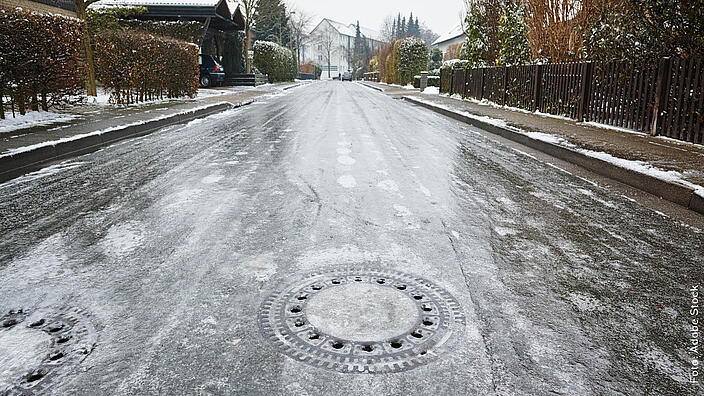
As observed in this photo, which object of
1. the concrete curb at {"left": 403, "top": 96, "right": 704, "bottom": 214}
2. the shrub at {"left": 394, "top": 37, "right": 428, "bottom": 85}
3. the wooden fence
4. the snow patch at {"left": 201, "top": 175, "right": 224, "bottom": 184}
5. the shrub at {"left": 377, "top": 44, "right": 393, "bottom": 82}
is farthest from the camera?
the shrub at {"left": 377, "top": 44, "right": 393, "bottom": 82}

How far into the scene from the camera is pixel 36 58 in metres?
9.97

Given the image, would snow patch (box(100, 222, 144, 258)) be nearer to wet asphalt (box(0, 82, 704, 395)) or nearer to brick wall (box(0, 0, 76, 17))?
wet asphalt (box(0, 82, 704, 395))

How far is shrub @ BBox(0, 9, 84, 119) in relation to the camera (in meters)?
9.40

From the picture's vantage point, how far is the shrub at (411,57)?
38.4m

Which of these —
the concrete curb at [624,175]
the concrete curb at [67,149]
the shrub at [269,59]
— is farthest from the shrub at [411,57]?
the concrete curb at [624,175]

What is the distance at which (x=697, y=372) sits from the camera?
7.31 ft

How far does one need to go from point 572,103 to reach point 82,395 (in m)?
13.0

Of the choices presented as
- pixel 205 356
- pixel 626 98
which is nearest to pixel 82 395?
pixel 205 356

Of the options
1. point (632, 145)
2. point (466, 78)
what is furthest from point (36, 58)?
point (466, 78)

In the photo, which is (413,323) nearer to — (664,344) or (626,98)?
(664,344)

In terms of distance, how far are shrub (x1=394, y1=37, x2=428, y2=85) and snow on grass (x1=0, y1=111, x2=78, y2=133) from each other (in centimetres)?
3048

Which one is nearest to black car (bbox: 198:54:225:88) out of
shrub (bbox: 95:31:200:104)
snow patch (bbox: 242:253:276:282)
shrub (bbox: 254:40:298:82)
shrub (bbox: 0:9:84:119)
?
shrub (bbox: 254:40:298:82)

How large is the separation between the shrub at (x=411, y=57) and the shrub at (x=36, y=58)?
2990 cm

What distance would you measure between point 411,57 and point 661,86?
101 ft
